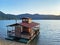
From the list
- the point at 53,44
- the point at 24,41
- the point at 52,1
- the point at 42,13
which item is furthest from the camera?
the point at 42,13

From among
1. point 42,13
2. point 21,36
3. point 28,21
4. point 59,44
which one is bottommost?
point 59,44

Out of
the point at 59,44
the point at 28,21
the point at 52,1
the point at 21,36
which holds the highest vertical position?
the point at 52,1

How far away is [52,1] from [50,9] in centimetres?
330

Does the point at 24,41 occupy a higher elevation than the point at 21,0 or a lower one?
lower

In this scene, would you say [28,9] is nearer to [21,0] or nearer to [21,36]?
[21,0]

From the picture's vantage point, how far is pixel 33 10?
44.3 ft

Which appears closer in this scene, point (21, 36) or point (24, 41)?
point (24, 41)

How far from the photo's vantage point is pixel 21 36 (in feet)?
31.1

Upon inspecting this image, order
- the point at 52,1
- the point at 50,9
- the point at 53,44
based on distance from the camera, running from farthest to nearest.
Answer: the point at 50,9 → the point at 52,1 → the point at 53,44

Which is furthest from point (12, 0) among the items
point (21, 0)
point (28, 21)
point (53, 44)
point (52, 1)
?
point (53, 44)

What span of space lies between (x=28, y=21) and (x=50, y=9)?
12.7ft

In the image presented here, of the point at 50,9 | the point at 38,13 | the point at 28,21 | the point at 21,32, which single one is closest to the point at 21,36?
the point at 21,32

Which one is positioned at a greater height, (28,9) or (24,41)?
(28,9)

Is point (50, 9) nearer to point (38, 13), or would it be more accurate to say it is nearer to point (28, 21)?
point (38, 13)
